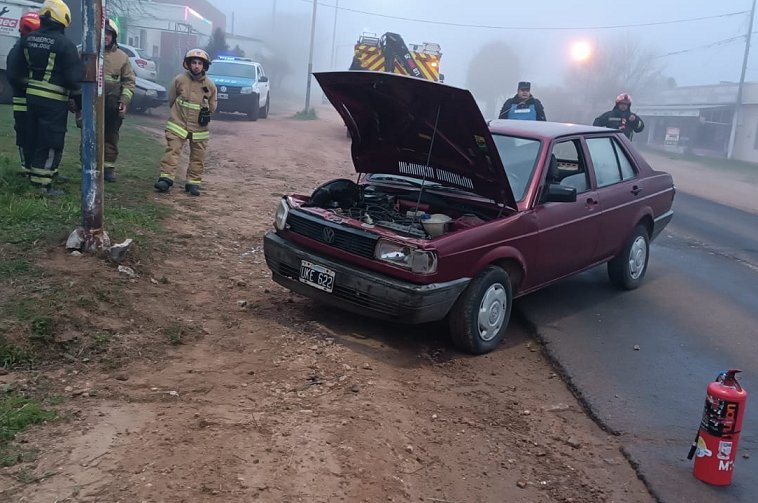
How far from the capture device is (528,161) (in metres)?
6.13

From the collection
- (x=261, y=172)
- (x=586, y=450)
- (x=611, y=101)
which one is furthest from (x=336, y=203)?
(x=611, y=101)

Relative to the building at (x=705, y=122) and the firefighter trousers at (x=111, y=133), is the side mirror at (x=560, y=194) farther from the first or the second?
the building at (x=705, y=122)

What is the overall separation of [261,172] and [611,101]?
45995 millimetres

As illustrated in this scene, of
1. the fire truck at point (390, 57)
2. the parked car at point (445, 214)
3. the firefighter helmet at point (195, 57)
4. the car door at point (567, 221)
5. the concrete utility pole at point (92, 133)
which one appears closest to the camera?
the parked car at point (445, 214)

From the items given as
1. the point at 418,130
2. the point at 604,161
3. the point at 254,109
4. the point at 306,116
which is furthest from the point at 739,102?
the point at 418,130

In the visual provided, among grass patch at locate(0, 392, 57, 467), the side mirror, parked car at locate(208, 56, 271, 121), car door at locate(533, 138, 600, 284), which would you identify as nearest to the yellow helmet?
grass patch at locate(0, 392, 57, 467)

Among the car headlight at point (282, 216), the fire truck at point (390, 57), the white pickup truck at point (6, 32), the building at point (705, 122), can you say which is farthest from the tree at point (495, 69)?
the car headlight at point (282, 216)

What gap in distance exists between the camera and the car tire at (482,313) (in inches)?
206

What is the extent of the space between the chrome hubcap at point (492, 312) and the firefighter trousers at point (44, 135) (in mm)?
4631

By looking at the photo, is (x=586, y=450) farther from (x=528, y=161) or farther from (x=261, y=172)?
(x=261, y=172)

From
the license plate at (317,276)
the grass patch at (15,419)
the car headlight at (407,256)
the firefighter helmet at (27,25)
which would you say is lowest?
the grass patch at (15,419)

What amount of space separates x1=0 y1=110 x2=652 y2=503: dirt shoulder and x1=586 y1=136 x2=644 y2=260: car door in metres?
1.43

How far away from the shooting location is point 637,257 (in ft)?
24.5

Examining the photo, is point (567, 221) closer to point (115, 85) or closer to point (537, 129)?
point (537, 129)
